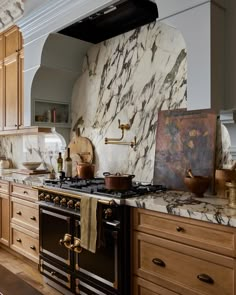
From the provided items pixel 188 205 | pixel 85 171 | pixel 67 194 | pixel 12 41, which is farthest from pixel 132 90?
pixel 12 41

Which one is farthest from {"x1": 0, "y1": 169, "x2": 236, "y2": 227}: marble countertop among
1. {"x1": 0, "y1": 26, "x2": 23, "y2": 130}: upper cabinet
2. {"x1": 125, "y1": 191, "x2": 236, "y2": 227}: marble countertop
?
{"x1": 0, "y1": 26, "x2": 23, "y2": 130}: upper cabinet

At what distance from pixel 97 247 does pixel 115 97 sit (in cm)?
153

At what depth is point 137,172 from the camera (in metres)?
2.84

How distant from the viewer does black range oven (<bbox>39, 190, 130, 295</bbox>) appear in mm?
2080

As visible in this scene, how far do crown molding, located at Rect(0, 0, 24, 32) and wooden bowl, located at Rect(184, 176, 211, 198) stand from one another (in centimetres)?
304

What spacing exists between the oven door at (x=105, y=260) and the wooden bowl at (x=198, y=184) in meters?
0.57

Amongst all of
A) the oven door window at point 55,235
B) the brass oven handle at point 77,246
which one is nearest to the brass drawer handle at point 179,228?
the brass oven handle at point 77,246

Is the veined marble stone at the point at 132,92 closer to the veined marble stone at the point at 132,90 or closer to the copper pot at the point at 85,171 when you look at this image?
the veined marble stone at the point at 132,90

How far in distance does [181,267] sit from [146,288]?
1.17 feet

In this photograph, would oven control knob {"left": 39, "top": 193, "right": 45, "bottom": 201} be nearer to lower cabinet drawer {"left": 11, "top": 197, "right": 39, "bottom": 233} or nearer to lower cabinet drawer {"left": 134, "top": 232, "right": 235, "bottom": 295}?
lower cabinet drawer {"left": 11, "top": 197, "right": 39, "bottom": 233}

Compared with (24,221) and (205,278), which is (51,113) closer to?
(24,221)

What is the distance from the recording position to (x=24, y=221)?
3.27 m

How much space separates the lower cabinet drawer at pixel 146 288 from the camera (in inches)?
74.4

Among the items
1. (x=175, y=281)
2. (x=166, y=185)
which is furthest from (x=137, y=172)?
(x=175, y=281)
